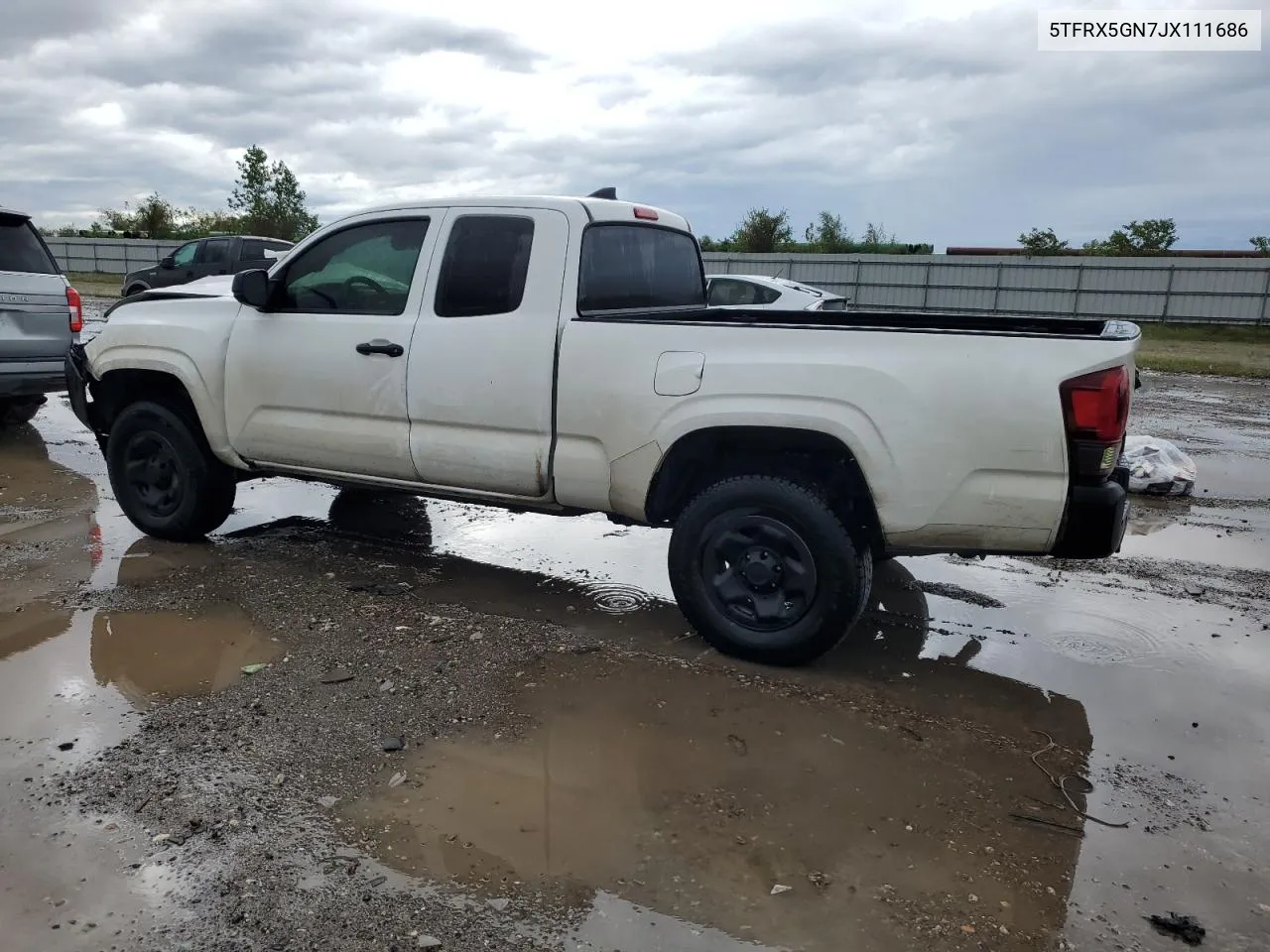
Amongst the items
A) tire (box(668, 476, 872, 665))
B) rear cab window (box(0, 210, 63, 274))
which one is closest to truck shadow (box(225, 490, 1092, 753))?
tire (box(668, 476, 872, 665))

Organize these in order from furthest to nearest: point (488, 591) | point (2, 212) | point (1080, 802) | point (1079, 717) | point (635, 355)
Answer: point (2, 212)
point (488, 591)
point (635, 355)
point (1079, 717)
point (1080, 802)

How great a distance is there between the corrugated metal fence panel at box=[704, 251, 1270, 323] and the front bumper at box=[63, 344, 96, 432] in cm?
2422

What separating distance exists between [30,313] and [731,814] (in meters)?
7.99

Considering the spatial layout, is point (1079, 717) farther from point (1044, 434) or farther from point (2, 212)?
point (2, 212)

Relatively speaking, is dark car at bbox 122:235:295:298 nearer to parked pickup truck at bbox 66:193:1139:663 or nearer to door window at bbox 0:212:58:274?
door window at bbox 0:212:58:274

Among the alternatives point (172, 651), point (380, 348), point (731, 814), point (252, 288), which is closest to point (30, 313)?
point (252, 288)

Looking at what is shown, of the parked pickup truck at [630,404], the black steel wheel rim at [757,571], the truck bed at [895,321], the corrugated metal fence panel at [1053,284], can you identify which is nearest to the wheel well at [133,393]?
the parked pickup truck at [630,404]

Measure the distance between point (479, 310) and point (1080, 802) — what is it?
3209mm

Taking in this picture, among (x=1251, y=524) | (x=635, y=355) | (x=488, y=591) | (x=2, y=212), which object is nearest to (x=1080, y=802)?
(x=635, y=355)

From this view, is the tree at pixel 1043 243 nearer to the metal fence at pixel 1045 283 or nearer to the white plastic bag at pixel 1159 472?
the metal fence at pixel 1045 283

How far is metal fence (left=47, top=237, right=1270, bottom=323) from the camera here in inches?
989

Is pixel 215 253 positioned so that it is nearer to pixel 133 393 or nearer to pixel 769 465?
pixel 133 393

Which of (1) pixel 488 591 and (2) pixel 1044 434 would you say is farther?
(1) pixel 488 591

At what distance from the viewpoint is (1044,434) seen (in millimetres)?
3508
